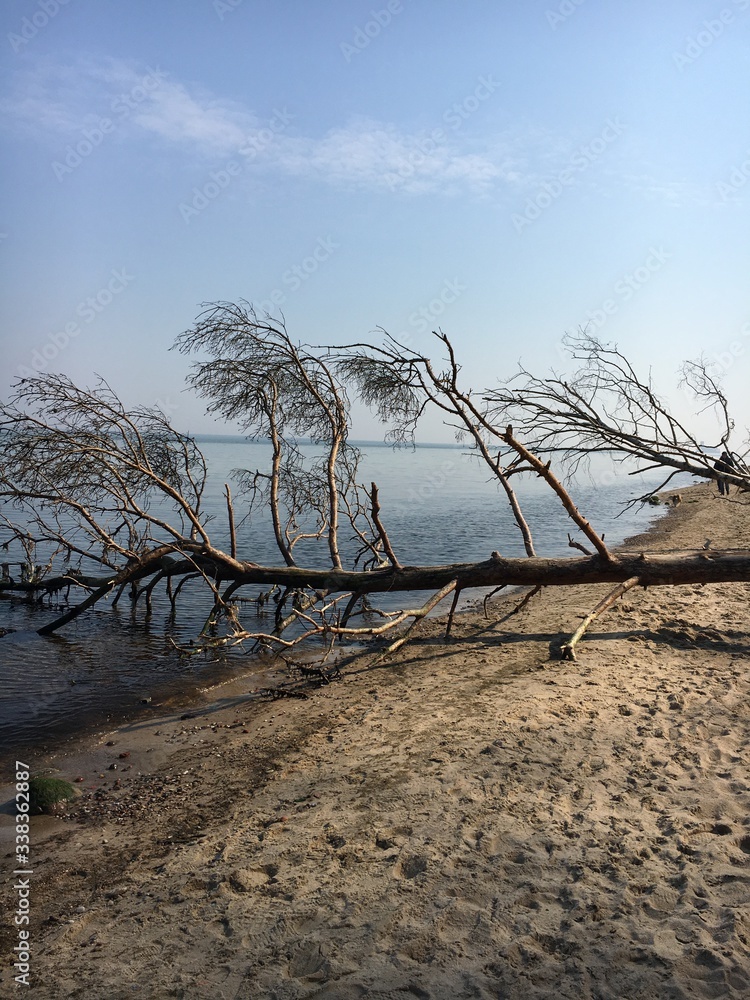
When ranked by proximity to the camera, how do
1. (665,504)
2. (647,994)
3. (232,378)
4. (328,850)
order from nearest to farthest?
(647,994) → (328,850) → (232,378) → (665,504)

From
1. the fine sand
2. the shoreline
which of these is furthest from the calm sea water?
the fine sand

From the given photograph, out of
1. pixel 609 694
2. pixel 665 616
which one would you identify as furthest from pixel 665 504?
pixel 609 694

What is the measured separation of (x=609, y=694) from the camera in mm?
6121

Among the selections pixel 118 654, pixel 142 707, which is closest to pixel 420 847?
pixel 142 707

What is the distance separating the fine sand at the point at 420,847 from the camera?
9.93ft

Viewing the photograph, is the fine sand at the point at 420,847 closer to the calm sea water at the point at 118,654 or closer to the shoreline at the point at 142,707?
the shoreline at the point at 142,707

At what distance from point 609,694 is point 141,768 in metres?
4.01

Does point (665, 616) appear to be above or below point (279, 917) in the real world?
above

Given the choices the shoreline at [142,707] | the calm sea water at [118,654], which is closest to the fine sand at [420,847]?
the shoreline at [142,707]

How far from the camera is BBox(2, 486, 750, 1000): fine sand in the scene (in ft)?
9.93

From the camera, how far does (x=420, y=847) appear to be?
391 cm

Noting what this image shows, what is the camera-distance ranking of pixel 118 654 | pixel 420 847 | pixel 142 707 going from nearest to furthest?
pixel 420 847, pixel 142 707, pixel 118 654

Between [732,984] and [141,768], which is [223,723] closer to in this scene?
[141,768]

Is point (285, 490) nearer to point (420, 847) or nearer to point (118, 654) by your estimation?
point (118, 654)
